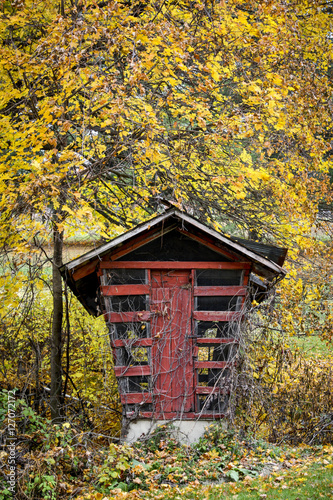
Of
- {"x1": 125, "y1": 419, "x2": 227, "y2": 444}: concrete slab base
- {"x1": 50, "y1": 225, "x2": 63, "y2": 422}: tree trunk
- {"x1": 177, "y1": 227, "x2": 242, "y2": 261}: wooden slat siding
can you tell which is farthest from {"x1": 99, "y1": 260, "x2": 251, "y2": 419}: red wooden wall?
{"x1": 50, "y1": 225, "x2": 63, "y2": 422}: tree trunk

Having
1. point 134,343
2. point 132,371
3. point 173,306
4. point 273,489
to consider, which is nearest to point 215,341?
point 173,306

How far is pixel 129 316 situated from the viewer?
803 centimetres

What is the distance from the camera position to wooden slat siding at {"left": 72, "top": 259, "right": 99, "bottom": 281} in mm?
8047

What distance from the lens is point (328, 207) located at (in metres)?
15.8

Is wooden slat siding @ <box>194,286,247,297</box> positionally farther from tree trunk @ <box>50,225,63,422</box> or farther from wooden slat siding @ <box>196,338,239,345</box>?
tree trunk @ <box>50,225,63,422</box>

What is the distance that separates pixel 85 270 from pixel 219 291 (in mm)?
2591

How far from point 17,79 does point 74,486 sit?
751 centimetres

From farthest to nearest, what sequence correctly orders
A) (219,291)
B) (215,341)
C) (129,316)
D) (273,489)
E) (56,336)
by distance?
1. (56,336)
2. (219,291)
3. (215,341)
4. (129,316)
5. (273,489)

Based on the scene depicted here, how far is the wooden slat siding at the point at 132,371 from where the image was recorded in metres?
7.95

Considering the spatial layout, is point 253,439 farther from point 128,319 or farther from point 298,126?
point 298,126

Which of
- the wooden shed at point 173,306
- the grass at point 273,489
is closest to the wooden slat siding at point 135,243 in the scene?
the wooden shed at point 173,306

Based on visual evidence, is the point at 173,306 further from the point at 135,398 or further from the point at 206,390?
the point at 135,398

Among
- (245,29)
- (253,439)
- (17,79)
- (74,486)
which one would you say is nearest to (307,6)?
(245,29)

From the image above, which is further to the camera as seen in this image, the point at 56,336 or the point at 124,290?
the point at 56,336
